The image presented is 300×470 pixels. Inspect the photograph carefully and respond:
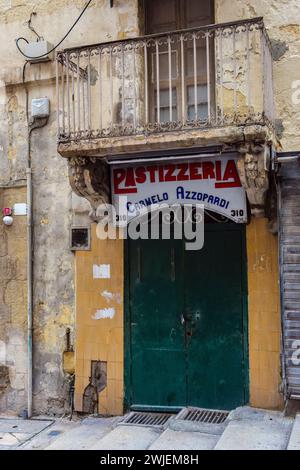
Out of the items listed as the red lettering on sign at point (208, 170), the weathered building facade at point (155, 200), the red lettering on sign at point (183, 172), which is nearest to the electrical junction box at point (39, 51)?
the weathered building facade at point (155, 200)

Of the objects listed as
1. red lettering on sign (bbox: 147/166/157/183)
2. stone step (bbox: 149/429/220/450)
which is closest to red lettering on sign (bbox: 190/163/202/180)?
red lettering on sign (bbox: 147/166/157/183)

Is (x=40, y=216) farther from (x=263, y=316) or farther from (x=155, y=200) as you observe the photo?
(x=263, y=316)

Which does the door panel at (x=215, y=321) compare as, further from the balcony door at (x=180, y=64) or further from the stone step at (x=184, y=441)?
the balcony door at (x=180, y=64)

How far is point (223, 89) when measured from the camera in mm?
6227

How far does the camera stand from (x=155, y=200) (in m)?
6.36

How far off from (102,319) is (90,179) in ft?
5.99

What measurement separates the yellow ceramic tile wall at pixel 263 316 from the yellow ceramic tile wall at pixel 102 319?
162 centimetres

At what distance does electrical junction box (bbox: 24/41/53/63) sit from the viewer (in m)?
7.02

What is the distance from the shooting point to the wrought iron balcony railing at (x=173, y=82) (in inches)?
219

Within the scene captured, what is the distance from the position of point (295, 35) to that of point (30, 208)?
12.8 ft

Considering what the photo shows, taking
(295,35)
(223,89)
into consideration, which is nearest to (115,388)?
(223,89)

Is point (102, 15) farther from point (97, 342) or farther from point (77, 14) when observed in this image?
point (97, 342)

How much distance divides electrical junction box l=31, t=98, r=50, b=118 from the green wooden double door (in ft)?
6.71
